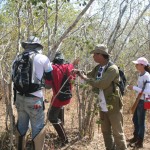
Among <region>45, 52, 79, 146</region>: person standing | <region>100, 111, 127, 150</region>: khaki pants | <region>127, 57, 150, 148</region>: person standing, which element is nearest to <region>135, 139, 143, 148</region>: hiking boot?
<region>127, 57, 150, 148</region>: person standing

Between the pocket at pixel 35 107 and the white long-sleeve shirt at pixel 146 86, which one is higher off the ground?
the white long-sleeve shirt at pixel 146 86

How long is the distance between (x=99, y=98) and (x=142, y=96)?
113 centimetres

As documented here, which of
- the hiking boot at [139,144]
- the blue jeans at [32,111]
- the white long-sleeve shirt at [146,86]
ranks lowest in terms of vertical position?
the hiking boot at [139,144]

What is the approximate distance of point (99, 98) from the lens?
420 centimetres

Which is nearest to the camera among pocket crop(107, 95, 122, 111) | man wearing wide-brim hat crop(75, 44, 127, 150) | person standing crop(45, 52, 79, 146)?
man wearing wide-brim hat crop(75, 44, 127, 150)

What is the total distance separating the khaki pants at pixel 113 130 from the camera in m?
4.15

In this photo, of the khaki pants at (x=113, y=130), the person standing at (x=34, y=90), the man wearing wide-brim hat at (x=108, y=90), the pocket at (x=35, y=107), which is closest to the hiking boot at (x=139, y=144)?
the khaki pants at (x=113, y=130)

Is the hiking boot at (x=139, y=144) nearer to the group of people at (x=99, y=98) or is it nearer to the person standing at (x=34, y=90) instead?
the group of people at (x=99, y=98)

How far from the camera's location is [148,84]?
189 inches

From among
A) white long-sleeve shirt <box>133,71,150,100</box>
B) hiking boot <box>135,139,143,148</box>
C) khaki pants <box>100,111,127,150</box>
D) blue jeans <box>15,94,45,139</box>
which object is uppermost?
white long-sleeve shirt <box>133,71,150,100</box>

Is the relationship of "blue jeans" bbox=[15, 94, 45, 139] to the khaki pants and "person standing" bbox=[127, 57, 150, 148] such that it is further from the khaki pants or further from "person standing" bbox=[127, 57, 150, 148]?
"person standing" bbox=[127, 57, 150, 148]

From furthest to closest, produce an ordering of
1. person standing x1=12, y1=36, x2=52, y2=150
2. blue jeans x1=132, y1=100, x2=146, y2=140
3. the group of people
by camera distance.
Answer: blue jeans x1=132, y1=100, x2=146, y2=140 → the group of people → person standing x1=12, y1=36, x2=52, y2=150

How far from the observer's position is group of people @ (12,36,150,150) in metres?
3.73

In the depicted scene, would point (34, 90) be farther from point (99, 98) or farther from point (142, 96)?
point (142, 96)
